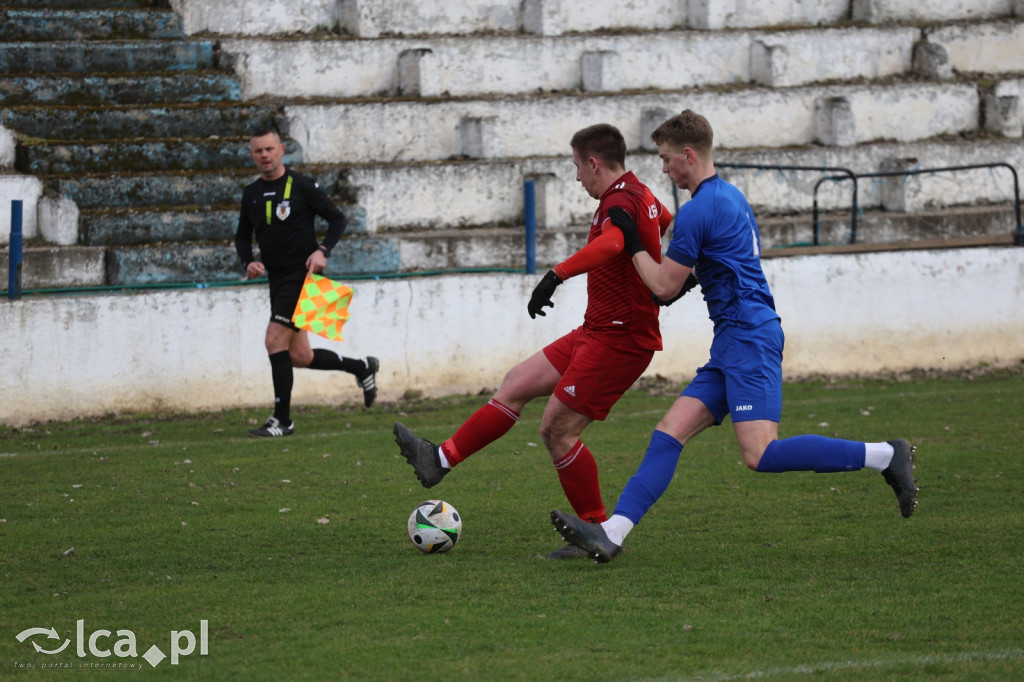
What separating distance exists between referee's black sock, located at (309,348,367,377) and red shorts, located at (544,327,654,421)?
4484 millimetres

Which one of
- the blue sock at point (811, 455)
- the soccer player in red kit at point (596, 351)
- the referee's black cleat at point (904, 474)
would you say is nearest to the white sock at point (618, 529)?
the soccer player in red kit at point (596, 351)

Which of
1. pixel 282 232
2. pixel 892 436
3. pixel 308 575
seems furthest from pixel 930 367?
pixel 308 575

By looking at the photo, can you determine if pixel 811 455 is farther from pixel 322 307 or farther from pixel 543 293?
pixel 322 307

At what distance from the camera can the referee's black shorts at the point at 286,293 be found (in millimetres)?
9930

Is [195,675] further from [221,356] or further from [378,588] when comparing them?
[221,356]

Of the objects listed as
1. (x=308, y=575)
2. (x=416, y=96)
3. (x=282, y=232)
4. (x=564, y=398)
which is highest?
(x=416, y=96)

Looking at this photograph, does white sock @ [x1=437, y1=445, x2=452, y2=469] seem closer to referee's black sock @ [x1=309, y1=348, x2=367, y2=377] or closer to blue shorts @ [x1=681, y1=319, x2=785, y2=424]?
blue shorts @ [x1=681, y1=319, x2=785, y2=424]

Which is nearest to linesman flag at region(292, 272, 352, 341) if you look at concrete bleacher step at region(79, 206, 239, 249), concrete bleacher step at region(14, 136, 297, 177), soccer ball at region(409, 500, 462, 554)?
concrete bleacher step at region(79, 206, 239, 249)

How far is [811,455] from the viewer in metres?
5.75

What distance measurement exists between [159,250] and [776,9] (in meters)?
10.1

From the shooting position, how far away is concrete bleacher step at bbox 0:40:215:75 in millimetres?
14656

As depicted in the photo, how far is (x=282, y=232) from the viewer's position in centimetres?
994

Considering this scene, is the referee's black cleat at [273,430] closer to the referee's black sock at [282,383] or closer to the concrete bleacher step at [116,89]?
the referee's black sock at [282,383]

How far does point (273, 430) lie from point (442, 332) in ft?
7.50
